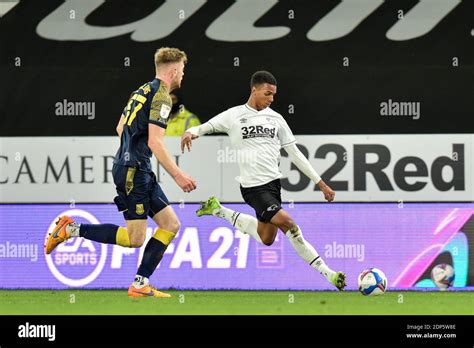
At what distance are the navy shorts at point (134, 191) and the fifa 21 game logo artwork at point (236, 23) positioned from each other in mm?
3512

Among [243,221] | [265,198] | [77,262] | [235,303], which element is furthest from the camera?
[77,262]

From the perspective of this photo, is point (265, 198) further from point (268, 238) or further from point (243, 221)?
point (243, 221)

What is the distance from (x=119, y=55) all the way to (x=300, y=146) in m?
2.11

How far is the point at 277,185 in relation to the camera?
30.5ft

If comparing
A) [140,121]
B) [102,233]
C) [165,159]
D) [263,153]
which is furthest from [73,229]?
[263,153]

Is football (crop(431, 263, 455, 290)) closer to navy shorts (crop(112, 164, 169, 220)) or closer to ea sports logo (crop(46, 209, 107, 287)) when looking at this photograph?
ea sports logo (crop(46, 209, 107, 287))

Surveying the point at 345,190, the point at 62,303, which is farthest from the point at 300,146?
the point at 62,303

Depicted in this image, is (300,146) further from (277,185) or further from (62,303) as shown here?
(62,303)

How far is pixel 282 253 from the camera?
11219mm

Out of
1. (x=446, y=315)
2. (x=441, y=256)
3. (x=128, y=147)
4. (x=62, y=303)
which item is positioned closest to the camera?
(x=128, y=147)

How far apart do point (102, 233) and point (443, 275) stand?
13.4 feet

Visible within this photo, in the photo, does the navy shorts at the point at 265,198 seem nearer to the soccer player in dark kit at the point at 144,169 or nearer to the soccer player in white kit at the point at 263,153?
the soccer player in white kit at the point at 263,153

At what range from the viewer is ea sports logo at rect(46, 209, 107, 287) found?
11.3 m

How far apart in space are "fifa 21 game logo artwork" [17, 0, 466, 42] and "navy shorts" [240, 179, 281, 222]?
2.77 meters
